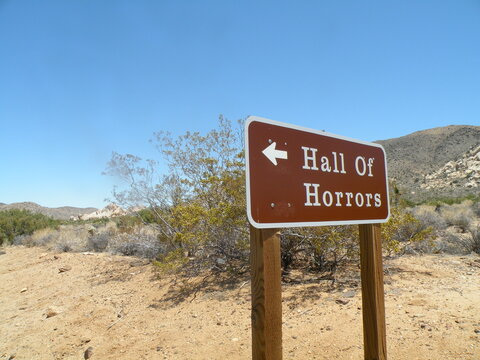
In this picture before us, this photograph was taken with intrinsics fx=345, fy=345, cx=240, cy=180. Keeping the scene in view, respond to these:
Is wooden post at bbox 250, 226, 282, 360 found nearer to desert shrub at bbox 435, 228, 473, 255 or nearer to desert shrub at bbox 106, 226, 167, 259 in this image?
desert shrub at bbox 435, 228, 473, 255

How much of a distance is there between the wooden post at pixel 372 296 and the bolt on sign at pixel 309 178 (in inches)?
5.4

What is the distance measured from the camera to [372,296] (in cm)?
224

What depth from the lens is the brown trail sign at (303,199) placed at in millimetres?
1688

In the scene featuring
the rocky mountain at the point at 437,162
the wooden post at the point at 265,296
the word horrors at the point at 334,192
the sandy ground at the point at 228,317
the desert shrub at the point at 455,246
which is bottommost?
the sandy ground at the point at 228,317

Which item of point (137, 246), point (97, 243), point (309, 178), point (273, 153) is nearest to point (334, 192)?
point (309, 178)

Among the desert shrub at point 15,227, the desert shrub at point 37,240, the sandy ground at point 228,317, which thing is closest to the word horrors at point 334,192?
the sandy ground at point 228,317

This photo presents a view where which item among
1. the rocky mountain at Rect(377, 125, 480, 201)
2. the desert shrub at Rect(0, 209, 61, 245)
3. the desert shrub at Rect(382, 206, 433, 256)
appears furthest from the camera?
the rocky mountain at Rect(377, 125, 480, 201)

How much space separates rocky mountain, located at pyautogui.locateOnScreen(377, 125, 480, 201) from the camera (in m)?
36.4

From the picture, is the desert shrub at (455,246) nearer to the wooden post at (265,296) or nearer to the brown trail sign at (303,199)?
the brown trail sign at (303,199)

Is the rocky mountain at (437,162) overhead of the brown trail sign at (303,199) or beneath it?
overhead

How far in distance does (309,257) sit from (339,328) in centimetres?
299

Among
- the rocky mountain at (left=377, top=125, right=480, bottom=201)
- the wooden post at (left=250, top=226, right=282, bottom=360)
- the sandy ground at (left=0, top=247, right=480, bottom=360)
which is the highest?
the rocky mountain at (left=377, top=125, right=480, bottom=201)

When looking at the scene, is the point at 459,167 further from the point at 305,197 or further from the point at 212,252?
the point at 305,197

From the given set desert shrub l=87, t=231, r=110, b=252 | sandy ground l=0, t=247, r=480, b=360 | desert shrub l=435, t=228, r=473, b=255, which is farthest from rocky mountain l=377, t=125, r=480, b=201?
sandy ground l=0, t=247, r=480, b=360
